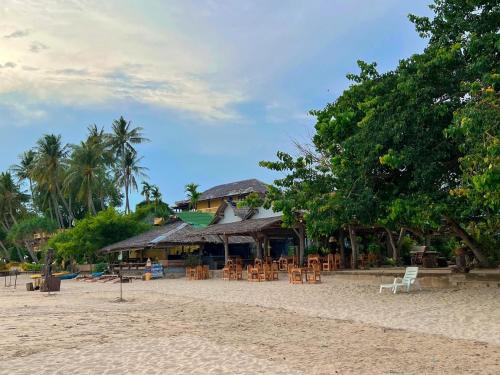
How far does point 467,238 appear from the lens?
16766mm

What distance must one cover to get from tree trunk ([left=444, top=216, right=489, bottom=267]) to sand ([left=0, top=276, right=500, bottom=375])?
2061 millimetres

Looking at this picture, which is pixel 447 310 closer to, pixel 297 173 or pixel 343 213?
pixel 343 213

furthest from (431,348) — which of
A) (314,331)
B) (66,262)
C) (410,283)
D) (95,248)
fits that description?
(66,262)

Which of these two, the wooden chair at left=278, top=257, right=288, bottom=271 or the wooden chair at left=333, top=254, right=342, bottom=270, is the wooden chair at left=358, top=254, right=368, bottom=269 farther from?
the wooden chair at left=278, top=257, right=288, bottom=271

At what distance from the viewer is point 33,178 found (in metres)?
50.4

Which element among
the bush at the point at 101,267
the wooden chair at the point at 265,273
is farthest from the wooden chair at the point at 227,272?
the bush at the point at 101,267

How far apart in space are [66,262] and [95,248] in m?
8.31

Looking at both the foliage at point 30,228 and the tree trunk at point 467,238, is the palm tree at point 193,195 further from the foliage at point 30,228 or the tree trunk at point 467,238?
the tree trunk at point 467,238

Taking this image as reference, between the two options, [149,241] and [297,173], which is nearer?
[297,173]

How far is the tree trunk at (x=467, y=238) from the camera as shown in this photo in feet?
52.2

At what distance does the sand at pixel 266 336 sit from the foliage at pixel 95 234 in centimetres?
2305

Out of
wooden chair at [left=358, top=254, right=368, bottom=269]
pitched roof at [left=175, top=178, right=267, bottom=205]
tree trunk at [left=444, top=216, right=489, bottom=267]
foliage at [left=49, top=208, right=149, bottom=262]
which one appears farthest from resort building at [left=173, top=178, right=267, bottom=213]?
tree trunk at [left=444, top=216, right=489, bottom=267]

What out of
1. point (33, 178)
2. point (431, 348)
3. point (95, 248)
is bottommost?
point (431, 348)

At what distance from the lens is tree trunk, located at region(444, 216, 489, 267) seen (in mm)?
15923
